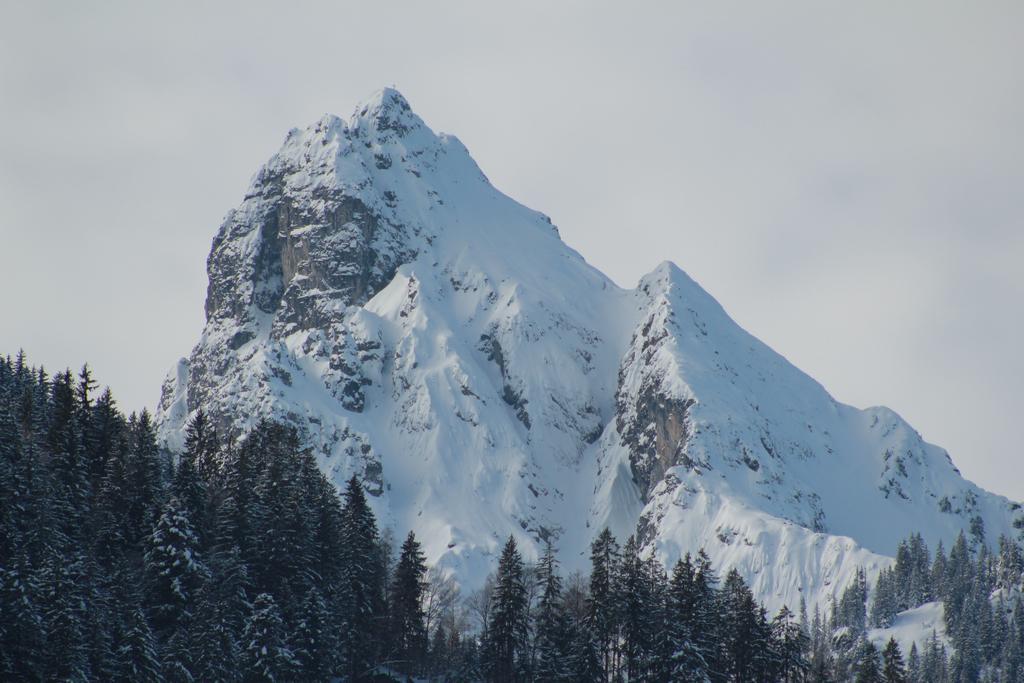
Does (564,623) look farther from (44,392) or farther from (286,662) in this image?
(44,392)

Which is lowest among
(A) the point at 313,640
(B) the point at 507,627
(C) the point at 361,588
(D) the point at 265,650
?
(D) the point at 265,650

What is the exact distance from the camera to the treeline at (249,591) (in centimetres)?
8044

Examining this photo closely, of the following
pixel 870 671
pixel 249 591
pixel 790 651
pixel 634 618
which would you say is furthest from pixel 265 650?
pixel 870 671

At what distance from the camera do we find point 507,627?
108 meters

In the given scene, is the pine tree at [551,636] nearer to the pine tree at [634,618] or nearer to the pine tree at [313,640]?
the pine tree at [634,618]

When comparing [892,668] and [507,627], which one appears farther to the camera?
[507,627]

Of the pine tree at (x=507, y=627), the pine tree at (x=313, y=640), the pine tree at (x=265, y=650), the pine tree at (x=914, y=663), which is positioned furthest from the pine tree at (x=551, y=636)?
the pine tree at (x=914, y=663)

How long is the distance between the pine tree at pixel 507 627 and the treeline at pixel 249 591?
166mm

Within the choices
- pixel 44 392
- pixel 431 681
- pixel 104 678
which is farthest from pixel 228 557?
pixel 44 392

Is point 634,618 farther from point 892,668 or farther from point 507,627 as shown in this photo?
point 892,668

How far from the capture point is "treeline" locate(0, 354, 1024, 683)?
3167 inches

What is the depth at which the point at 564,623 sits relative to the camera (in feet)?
Answer: 344

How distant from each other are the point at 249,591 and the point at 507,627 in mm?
22811

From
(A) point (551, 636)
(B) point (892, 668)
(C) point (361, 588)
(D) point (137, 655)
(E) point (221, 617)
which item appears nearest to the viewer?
(D) point (137, 655)
